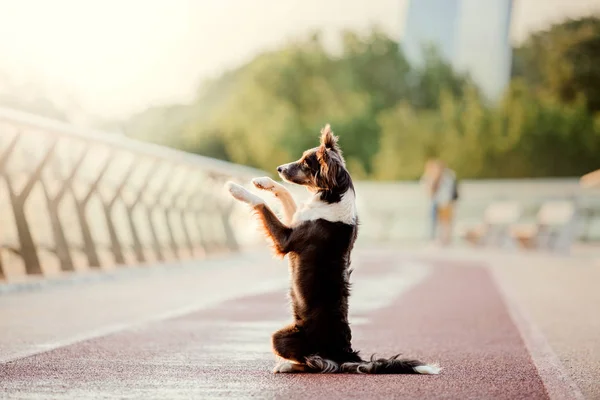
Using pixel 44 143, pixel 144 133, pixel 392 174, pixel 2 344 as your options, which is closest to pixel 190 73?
pixel 144 133

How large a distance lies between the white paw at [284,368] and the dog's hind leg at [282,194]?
896 mm

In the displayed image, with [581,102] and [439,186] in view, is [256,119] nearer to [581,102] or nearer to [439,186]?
[581,102]

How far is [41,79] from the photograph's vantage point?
121 feet

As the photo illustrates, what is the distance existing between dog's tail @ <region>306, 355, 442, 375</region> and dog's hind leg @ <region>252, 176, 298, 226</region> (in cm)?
92

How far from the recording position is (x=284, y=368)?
6.32 meters

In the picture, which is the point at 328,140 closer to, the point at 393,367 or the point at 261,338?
the point at 393,367

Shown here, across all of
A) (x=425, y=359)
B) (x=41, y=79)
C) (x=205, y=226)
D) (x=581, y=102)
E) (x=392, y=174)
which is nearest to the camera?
(x=425, y=359)

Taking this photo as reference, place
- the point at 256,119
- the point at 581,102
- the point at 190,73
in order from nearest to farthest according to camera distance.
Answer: the point at 581,102, the point at 256,119, the point at 190,73

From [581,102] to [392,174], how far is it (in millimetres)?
11819

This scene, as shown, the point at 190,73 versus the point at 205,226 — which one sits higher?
the point at 190,73

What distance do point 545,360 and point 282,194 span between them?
1977 mm

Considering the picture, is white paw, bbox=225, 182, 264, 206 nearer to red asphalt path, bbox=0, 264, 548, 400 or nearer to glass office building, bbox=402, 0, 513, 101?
red asphalt path, bbox=0, 264, 548, 400

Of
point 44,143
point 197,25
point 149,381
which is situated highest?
point 197,25

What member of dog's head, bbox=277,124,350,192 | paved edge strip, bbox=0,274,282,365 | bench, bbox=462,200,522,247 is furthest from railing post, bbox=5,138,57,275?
bench, bbox=462,200,522,247
